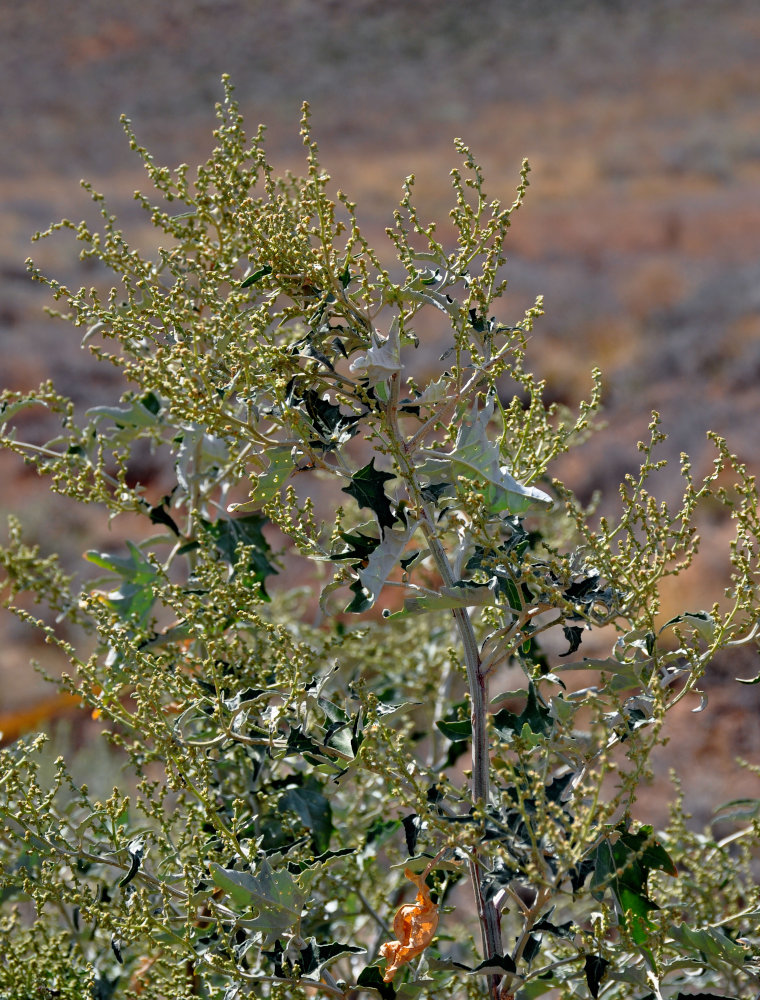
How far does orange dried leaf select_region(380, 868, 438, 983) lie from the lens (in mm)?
1054

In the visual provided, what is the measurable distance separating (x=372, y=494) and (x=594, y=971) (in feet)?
1.71

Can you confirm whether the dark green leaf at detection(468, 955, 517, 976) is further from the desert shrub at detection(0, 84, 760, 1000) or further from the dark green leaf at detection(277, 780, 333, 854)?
the dark green leaf at detection(277, 780, 333, 854)

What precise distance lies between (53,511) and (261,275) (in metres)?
8.02

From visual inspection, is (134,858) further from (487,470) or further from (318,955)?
(487,470)

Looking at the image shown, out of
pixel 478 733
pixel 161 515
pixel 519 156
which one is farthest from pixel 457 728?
pixel 519 156

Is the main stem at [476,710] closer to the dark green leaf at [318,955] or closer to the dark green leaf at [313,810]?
Result: the dark green leaf at [318,955]

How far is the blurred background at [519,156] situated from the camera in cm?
876

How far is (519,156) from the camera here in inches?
1002

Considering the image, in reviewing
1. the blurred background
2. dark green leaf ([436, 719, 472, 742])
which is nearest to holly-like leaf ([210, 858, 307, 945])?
dark green leaf ([436, 719, 472, 742])

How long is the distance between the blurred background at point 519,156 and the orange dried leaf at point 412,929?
351cm

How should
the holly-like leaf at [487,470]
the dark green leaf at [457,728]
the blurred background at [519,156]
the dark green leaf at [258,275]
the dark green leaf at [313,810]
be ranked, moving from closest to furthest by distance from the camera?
the holly-like leaf at [487,470] < the dark green leaf at [258,275] < the dark green leaf at [457,728] < the dark green leaf at [313,810] < the blurred background at [519,156]

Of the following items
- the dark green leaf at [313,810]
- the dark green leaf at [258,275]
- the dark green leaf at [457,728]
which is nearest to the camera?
the dark green leaf at [258,275]

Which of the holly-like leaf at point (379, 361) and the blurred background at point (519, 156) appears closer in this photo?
the holly-like leaf at point (379, 361)

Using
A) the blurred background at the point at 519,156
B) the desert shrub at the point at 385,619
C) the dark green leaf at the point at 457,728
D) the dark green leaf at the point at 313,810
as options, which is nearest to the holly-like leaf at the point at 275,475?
the desert shrub at the point at 385,619
